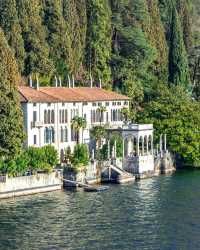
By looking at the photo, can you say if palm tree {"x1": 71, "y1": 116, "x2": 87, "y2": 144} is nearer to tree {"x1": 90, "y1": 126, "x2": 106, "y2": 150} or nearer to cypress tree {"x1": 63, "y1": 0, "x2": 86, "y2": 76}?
tree {"x1": 90, "y1": 126, "x2": 106, "y2": 150}

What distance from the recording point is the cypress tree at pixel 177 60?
6289 inches

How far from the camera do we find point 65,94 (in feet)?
403

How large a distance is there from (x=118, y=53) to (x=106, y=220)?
72.3 m

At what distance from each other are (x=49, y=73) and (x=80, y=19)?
17.5 meters

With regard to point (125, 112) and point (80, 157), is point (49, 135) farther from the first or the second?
point (125, 112)

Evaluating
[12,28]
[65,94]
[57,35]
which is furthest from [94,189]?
[57,35]

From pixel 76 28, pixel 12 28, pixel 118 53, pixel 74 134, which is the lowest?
pixel 74 134

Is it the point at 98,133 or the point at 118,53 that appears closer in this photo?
the point at 98,133

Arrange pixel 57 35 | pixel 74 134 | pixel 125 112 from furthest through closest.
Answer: pixel 57 35, pixel 125 112, pixel 74 134

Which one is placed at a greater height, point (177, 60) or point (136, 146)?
point (177, 60)

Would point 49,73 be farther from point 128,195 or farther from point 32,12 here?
point 128,195

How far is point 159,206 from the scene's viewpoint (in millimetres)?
92375

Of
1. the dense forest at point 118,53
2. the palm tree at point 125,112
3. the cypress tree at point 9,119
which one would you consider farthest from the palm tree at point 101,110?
the cypress tree at point 9,119

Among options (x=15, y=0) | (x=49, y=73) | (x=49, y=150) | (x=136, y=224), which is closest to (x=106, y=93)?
(x=49, y=73)
